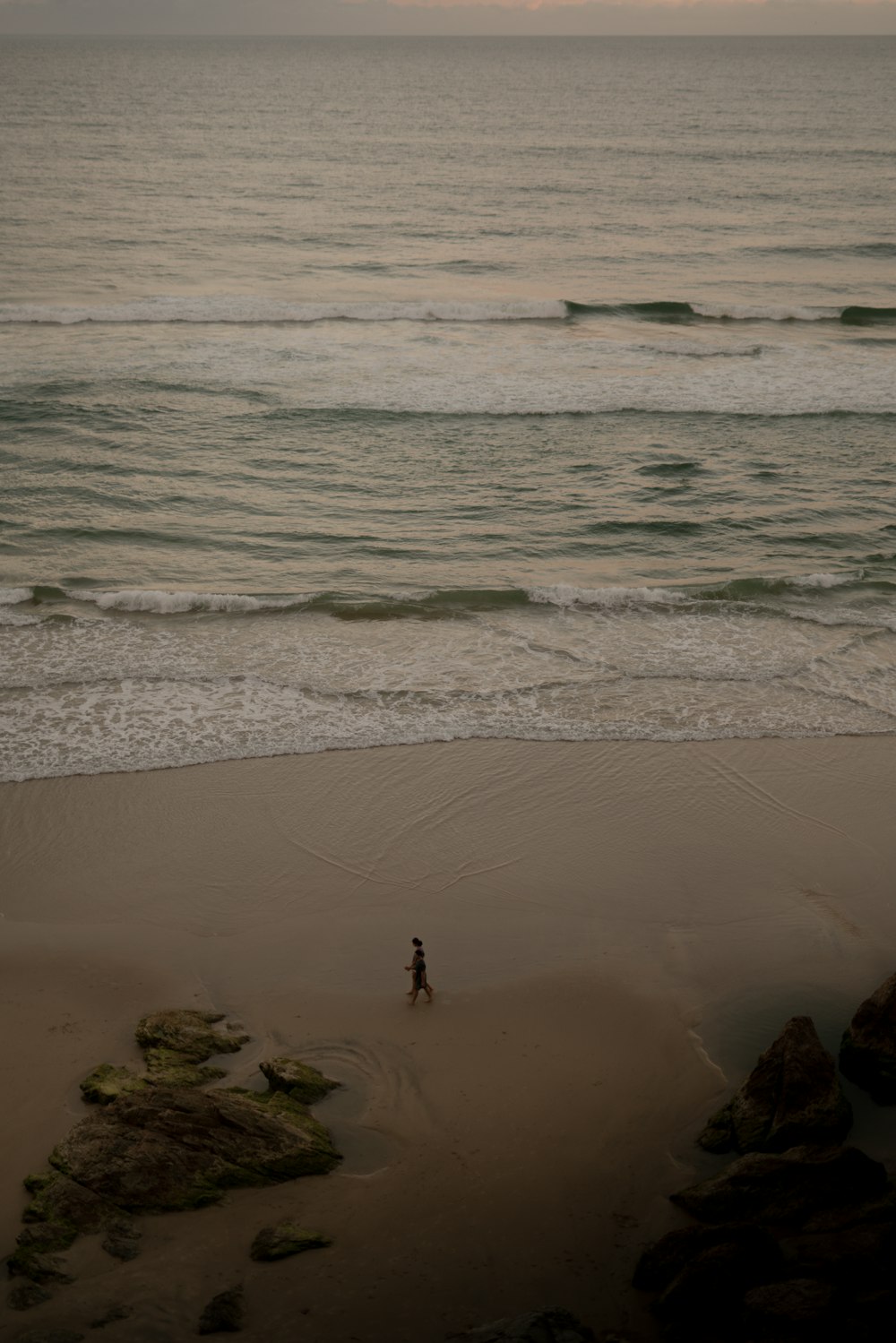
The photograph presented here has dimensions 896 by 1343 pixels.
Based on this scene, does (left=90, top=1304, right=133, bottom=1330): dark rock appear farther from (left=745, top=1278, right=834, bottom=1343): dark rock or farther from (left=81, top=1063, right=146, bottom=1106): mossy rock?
(left=745, top=1278, right=834, bottom=1343): dark rock

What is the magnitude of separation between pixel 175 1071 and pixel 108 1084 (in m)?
0.52

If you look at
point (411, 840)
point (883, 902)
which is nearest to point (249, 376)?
point (411, 840)

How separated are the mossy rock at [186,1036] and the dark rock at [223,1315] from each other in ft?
7.68

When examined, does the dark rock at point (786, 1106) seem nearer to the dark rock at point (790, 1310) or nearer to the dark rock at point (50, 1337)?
the dark rock at point (790, 1310)

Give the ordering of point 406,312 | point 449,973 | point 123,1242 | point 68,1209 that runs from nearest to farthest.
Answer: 1. point 123,1242
2. point 68,1209
3. point 449,973
4. point 406,312

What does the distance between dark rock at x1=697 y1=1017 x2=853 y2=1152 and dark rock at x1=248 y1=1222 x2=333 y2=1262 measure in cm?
300

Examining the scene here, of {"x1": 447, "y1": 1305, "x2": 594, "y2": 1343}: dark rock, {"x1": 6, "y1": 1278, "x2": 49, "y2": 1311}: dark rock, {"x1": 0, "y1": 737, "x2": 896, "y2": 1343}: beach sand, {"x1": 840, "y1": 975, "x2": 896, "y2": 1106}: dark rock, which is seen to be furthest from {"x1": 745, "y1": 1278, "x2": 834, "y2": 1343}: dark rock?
{"x1": 6, "y1": 1278, "x2": 49, "y2": 1311}: dark rock

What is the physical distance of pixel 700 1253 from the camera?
23.7 feet

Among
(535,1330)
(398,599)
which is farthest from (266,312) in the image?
(535,1330)

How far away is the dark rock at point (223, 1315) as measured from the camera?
23.0ft

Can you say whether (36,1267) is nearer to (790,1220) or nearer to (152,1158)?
(152,1158)

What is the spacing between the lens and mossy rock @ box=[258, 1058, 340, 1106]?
8.96m

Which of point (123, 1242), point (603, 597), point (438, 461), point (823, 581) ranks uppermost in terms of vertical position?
point (438, 461)

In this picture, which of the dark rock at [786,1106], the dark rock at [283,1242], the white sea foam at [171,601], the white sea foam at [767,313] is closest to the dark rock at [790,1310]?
the dark rock at [786,1106]
